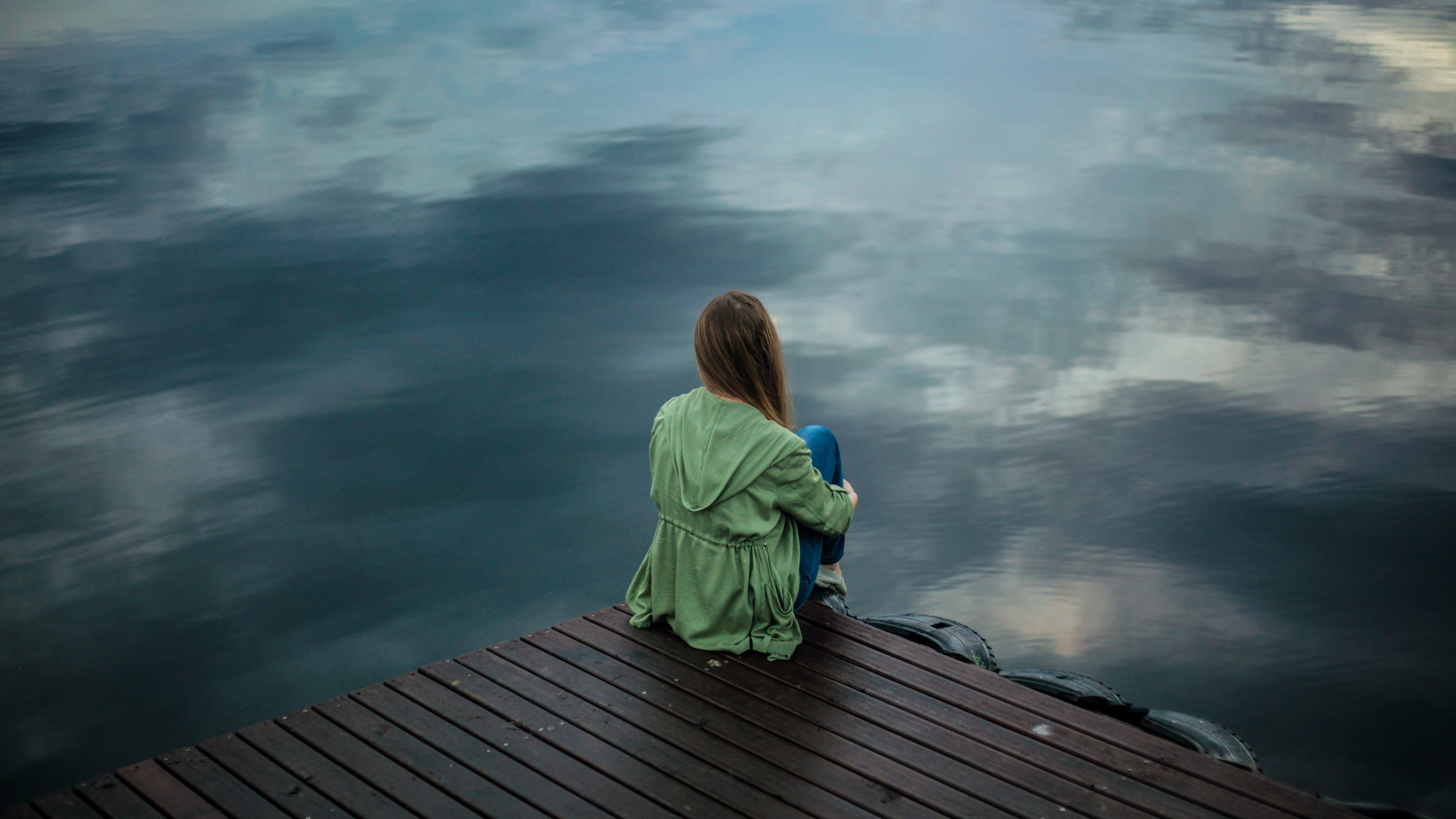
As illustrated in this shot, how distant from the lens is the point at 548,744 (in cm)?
261

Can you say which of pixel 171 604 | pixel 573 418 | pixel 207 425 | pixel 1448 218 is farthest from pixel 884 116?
pixel 171 604

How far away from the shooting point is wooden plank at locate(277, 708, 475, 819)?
2389mm

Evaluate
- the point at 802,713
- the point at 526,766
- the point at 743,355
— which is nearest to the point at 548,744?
the point at 526,766

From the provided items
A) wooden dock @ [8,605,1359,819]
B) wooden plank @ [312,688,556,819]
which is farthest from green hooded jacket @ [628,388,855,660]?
wooden plank @ [312,688,556,819]

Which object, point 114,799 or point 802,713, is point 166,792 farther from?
point 802,713

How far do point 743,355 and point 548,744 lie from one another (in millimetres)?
1034

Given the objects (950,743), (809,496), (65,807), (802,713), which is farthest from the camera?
(809,496)

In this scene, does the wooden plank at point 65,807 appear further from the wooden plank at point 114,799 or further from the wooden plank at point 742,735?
the wooden plank at point 742,735

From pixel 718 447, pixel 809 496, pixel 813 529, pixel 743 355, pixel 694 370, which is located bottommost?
pixel 694 370

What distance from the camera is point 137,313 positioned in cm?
869

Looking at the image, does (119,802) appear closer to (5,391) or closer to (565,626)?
(565,626)

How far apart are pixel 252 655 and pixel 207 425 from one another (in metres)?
2.55

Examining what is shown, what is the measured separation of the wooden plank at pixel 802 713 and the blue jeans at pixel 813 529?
0.29 meters

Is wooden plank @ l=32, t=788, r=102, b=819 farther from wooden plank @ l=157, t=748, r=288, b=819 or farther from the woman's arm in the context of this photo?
the woman's arm
